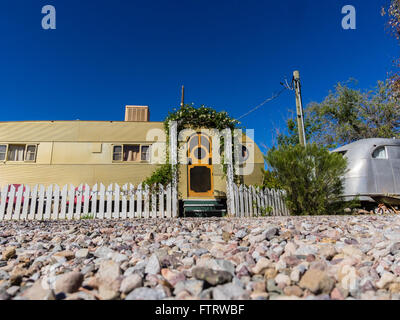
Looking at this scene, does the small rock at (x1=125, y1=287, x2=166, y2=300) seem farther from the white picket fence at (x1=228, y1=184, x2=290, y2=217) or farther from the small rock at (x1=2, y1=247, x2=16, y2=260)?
the white picket fence at (x1=228, y1=184, x2=290, y2=217)

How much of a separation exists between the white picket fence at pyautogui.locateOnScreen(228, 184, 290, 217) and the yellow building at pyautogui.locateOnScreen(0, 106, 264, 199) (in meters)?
2.93

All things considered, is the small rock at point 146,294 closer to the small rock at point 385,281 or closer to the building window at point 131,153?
the small rock at point 385,281

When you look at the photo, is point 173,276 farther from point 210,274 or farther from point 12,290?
point 12,290

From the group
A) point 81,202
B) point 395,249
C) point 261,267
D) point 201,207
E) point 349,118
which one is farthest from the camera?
point 349,118

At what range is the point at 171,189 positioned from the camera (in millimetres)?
7473

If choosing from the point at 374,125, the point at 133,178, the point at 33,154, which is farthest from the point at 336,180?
the point at 374,125

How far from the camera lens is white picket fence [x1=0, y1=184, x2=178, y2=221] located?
6.88 meters

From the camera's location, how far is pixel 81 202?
6.97 m

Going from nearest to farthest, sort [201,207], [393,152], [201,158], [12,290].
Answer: [12,290] < [393,152] < [201,207] < [201,158]

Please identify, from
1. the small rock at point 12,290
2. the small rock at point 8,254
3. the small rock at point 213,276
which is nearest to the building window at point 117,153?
the small rock at point 8,254

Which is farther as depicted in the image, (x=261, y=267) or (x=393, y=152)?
(x=393, y=152)

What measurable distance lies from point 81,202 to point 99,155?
15.2 feet

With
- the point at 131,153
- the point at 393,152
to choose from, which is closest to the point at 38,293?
the point at 393,152
